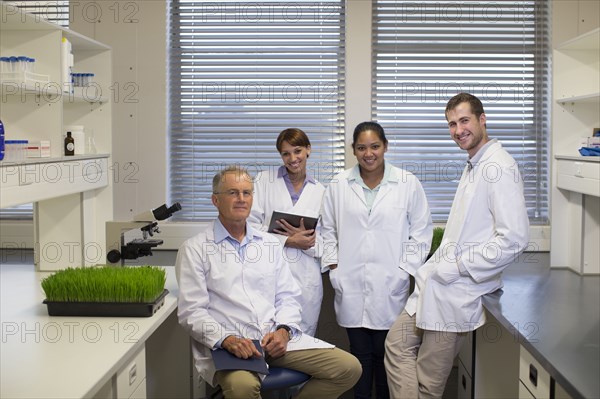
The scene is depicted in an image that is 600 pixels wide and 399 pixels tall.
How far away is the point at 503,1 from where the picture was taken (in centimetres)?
418

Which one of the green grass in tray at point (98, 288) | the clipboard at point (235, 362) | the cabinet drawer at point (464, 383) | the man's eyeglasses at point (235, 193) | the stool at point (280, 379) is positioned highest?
the man's eyeglasses at point (235, 193)

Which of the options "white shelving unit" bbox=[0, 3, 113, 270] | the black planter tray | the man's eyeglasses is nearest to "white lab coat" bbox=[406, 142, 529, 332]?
the man's eyeglasses

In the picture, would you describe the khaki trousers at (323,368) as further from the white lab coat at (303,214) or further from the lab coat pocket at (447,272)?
the white lab coat at (303,214)

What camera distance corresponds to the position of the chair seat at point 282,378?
2678 mm

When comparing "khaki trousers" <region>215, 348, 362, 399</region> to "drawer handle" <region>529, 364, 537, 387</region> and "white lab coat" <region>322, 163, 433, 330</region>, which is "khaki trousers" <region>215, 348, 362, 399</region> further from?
"drawer handle" <region>529, 364, 537, 387</region>

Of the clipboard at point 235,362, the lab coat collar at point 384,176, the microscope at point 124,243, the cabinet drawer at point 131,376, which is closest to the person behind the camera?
the cabinet drawer at point 131,376

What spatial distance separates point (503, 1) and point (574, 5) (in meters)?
0.39

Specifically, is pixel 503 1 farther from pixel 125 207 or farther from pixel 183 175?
pixel 125 207

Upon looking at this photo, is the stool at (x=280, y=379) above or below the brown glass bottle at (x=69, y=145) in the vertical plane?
below

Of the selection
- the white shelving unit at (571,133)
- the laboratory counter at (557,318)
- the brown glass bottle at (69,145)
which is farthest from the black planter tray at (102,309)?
the white shelving unit at (571,133)

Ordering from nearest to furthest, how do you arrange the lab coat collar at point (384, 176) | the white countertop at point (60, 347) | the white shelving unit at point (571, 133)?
the white countertop at point (60, 347), the lab coat collar at point (384, 176), the white shelving unit at point (571, 133)

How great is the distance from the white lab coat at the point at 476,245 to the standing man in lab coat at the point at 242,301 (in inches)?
16.0

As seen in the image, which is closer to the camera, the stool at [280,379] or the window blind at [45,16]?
the stool at [280,379]

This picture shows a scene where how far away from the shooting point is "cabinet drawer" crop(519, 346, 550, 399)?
7.27 feet
